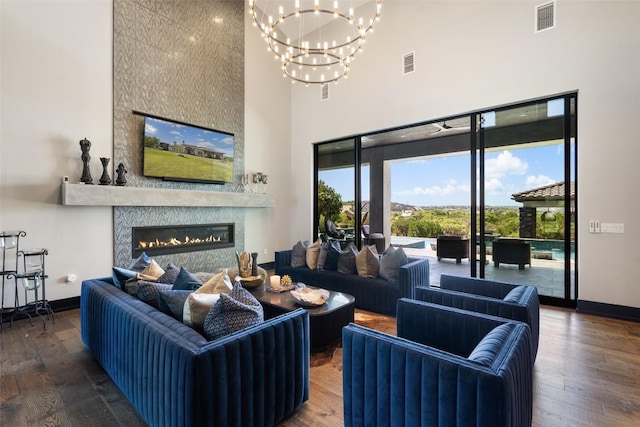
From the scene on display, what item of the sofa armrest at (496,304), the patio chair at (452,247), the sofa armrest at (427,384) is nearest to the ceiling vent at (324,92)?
the patio chair at (452,247)

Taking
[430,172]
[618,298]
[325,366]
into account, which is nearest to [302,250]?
[325,366]

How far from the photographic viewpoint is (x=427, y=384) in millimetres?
1359

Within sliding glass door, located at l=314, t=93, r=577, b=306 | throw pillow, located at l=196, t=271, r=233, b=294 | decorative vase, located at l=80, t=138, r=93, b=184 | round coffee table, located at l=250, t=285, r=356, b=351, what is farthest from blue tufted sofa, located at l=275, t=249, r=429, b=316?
decorative vase, located at l=80, t=138, r=93, b=184

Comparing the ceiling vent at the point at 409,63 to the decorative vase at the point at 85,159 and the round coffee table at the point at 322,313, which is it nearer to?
the round coffee table at the point at 322,313

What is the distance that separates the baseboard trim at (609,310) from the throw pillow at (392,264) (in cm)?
244

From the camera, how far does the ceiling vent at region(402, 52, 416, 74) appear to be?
5473mm

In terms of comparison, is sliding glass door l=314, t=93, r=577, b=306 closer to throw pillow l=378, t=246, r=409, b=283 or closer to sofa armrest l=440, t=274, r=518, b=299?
throw pillow l=378, t=246, r=409, b=283

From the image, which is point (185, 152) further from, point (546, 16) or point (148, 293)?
point (546, 16)

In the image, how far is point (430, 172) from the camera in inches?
222

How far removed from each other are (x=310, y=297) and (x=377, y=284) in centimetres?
118

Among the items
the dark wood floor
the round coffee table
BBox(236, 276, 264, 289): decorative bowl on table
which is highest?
BBox(236, 276, 264, 289): decorative bowl on table

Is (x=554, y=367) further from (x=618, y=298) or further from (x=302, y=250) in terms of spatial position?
(x=302, y=250)

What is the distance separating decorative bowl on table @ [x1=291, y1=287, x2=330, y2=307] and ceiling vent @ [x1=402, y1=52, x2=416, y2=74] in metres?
4.43

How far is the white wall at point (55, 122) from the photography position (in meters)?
3.81
